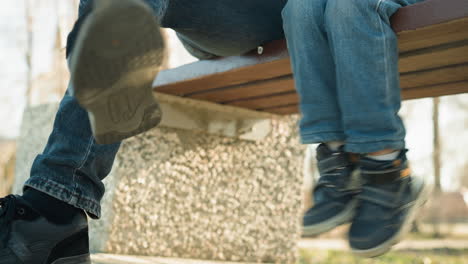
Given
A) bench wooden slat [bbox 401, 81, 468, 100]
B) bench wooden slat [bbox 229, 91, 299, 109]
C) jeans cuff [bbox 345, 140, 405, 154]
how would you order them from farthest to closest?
bench wooden slat [bbox 229, 91, 299, 109], bench wooden slat [bbox 401, 81, 468, 100], jeans cuff [bbox 345, 140, 405, 154]

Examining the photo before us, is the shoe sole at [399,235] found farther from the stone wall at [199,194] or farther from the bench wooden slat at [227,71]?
the stone wall at [199,194]

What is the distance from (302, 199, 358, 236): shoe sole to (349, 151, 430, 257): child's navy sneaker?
5cm

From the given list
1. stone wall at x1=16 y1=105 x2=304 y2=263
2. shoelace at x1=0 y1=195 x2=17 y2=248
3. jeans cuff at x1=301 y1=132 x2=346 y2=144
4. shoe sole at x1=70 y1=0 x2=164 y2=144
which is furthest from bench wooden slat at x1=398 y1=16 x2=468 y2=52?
stone wall at x1=16 y1=105 x2=304 y2=263

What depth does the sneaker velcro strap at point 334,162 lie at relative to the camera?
40.2 inches

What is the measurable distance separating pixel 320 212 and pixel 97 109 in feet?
1.83

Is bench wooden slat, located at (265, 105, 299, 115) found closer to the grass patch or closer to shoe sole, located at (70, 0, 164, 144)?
shoe sole, located at (70, 0, 164, 144)

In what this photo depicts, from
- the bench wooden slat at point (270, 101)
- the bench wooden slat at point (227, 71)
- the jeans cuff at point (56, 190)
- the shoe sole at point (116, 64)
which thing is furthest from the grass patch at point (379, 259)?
the shoe sole at point (116, 64)

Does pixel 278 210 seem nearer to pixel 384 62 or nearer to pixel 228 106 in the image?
pixel 228 106

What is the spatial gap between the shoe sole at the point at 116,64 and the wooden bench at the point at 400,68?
0.74 m

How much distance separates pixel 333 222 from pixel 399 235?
0.15 metres

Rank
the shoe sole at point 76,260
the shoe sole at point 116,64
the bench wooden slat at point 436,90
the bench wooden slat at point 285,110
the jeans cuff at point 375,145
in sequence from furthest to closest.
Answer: the bench wooden slat at point 285,110 < the bench wooden slat at point 436,90 < the shoe sole at point 76,260 < the jeans cuff at point 375,145 < the shoe sole at point 116,64

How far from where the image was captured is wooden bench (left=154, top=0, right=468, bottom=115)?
3.92ft

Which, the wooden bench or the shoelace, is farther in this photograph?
the wooden bench

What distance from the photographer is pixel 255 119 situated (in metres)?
2.66
